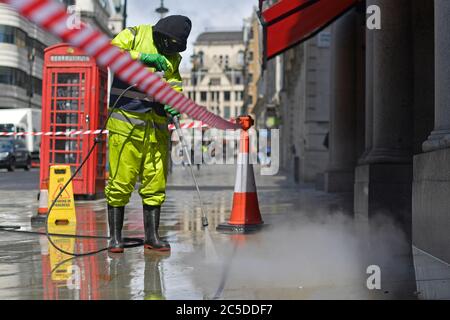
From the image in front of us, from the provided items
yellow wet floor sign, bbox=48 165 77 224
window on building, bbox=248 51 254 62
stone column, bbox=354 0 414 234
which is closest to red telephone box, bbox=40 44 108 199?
yellow wet floor sign, bbox=48 165 77 224

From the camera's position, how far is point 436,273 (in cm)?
428

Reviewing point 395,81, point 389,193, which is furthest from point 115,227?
point 395,81

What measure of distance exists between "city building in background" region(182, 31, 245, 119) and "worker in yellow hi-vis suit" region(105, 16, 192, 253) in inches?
4966

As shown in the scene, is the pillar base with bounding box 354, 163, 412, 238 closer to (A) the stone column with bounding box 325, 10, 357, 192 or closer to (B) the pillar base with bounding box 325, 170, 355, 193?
(A) the stone column with bounding box 325, 10, 357, 192

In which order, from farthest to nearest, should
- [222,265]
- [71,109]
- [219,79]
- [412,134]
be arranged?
[219,79]
[71,109]
[412,134]
[222,265]

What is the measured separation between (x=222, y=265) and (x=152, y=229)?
0.99 metres

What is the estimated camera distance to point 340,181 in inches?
578

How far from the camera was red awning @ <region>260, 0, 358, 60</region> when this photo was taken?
32.2ft

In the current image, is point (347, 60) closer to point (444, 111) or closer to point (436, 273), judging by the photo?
point (444, 111)

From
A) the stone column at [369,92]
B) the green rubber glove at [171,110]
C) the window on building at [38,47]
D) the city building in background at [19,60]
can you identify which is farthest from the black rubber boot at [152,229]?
the window on building at [38,47]

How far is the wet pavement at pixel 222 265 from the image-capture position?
12.4 ft

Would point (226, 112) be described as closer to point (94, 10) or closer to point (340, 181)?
point (94, 10)

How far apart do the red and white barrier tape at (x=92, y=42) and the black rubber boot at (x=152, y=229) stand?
1043mm

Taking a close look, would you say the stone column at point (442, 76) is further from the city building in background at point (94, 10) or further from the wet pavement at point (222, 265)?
the city building in background at point (94, 10)
